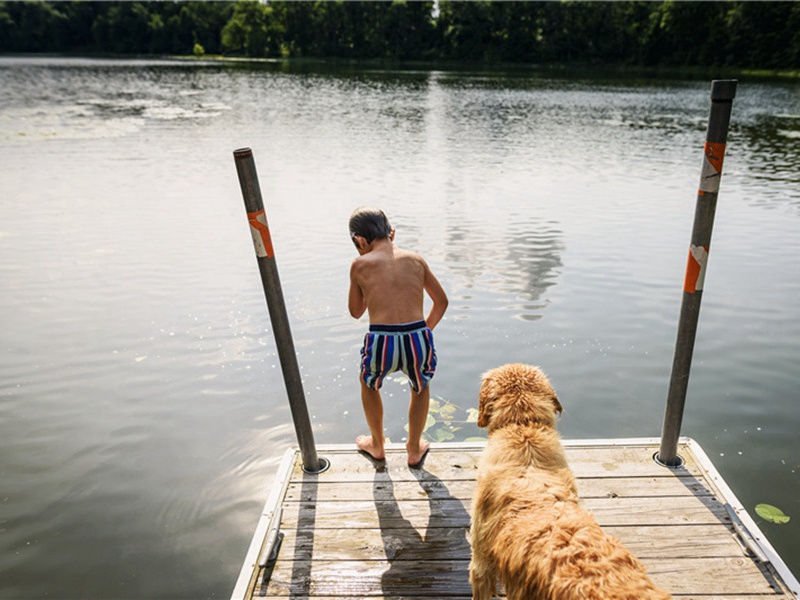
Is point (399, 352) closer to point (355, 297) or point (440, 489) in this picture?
point (355, 297)

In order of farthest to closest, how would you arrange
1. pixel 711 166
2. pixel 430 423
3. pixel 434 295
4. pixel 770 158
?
pixel 770 158 < pixel 430 423 < pixel 434 295 < pixel 711 166

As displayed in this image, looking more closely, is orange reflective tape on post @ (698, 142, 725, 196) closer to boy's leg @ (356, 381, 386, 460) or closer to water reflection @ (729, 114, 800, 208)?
boy's leg @ (356, 381, 386, 460)

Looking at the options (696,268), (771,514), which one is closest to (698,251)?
(696,268)

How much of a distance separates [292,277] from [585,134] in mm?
21147

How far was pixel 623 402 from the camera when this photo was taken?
6551mm

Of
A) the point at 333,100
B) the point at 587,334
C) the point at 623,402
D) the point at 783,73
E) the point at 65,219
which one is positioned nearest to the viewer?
the point at 623,402

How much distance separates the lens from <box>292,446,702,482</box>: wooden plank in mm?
4211

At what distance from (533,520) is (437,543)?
1.35 meters

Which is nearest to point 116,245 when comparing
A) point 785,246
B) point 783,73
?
point 785,246

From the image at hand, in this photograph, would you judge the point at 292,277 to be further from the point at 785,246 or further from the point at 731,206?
the point at 731,206

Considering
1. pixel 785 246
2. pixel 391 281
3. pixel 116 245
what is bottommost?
pixel 785 246

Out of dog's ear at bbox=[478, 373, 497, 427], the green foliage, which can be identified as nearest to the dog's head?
dog's ear at bbox=[478, 373, 497, 427]

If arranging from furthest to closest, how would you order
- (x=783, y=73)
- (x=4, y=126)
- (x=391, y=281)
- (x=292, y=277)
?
1. (x=783, y=73)
2. (x=4, y=126)
3. (x=292, y=277)
4. (x=391, y=281)

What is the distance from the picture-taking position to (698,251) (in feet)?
12.1
